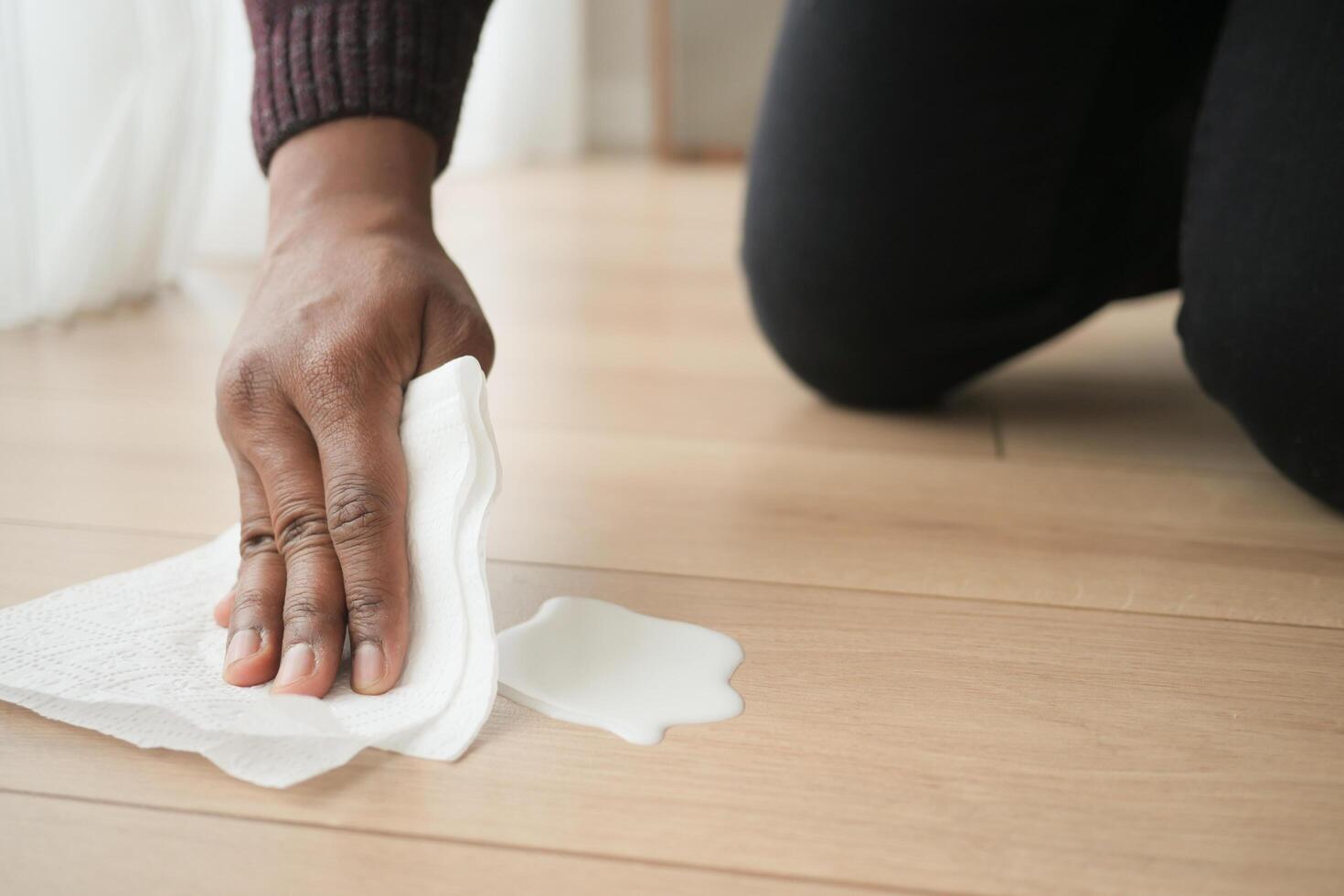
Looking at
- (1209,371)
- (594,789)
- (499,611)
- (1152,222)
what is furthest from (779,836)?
(1152,222)

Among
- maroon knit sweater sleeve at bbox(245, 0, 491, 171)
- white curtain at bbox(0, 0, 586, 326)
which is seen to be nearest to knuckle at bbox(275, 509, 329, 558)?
maroon knit sweater sleeve at bbox(245, 0, 491, 171)

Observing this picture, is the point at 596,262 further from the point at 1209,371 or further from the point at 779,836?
the point at 779,836

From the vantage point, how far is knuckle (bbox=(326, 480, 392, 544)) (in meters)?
0.49

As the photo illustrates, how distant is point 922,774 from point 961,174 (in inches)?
21.3

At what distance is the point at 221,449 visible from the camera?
809 millimetres

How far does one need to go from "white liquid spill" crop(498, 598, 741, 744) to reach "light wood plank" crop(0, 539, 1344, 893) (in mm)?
11

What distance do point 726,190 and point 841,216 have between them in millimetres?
1725

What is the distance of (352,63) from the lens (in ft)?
1.99

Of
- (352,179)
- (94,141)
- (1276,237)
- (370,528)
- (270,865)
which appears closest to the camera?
(270,865)

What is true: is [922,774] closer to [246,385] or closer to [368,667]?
[368,667]

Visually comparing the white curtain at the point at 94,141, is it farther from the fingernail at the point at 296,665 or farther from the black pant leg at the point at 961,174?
the fingernail at the point at 296,665

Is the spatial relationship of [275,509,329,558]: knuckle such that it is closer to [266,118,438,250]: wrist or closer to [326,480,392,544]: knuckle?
[326,480,392,544]: knuckle

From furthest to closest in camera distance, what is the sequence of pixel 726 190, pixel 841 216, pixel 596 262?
pixel 726 190 < pixel 596 262 < pixel 841 216

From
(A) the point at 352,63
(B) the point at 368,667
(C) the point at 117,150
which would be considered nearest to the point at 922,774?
(B) the point at 368,667
